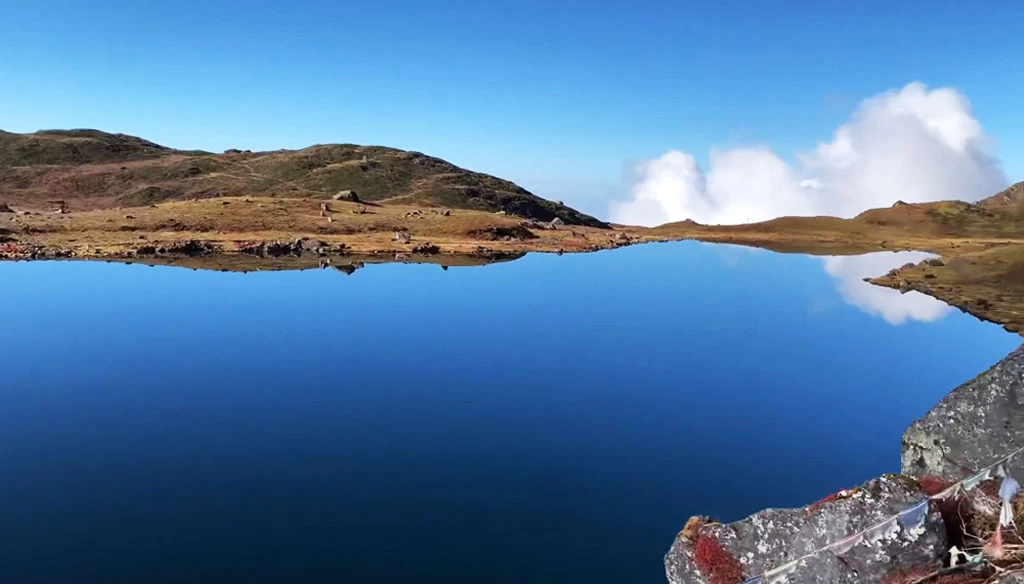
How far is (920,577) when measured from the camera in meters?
13.6

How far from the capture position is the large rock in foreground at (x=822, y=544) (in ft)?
46.4

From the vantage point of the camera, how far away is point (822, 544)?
15.6m

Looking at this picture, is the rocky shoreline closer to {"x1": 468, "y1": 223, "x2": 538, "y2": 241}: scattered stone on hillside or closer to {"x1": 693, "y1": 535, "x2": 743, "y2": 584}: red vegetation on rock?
{"x1": 693, "y1": 535, "x2": 743, "y2": 584}: red vegetation on rock

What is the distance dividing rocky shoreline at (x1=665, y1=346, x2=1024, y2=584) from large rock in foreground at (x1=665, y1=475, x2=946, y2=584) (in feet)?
0.07

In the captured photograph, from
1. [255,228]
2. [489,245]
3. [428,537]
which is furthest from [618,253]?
[428,537]

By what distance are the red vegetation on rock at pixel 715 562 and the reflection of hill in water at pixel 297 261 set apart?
91887 millimetres

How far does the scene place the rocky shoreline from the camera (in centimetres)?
1391

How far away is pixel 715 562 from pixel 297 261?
105957 millimetres

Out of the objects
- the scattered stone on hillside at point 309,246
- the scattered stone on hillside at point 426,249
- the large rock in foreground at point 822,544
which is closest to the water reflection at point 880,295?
the large rock in foreground at point 822,544

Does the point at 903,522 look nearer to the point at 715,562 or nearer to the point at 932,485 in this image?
the point at 932,485

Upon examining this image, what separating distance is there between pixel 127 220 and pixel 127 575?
423 ft

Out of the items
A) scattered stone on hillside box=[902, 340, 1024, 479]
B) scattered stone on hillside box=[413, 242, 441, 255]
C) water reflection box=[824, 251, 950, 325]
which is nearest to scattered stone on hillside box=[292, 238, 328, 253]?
scattered stone on hillside box=[413, 242, 441, 255]

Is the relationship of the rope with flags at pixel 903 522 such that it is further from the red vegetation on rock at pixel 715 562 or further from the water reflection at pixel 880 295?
the water reflection at pixel 880 295

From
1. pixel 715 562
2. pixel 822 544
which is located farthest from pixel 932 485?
pixel 715 562
